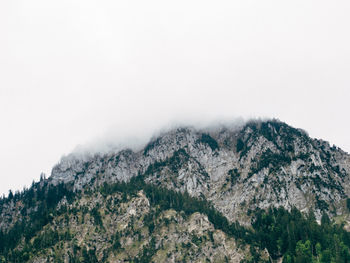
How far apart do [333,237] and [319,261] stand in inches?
858

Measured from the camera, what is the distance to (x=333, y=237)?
7274 inches

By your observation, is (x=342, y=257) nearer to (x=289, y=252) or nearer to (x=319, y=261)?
(x=319, y=261)

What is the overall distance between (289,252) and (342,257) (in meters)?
30.5

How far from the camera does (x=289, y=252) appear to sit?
190 metres

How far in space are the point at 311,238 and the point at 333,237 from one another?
1354 cm

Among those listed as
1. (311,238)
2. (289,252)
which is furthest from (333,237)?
(289,252)

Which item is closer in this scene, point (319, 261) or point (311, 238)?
point (319, 261)

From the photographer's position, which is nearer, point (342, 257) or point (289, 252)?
point (342, 257)

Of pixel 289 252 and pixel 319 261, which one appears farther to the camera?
pixel 289 252

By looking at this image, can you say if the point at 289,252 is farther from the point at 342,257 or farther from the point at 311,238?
the point at 342,257

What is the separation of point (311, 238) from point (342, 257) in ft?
87.2

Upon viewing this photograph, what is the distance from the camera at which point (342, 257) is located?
16825 cm

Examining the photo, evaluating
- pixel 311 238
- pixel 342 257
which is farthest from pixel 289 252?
pixel 342 257

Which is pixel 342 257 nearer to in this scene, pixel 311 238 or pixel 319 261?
pixel 319 261
